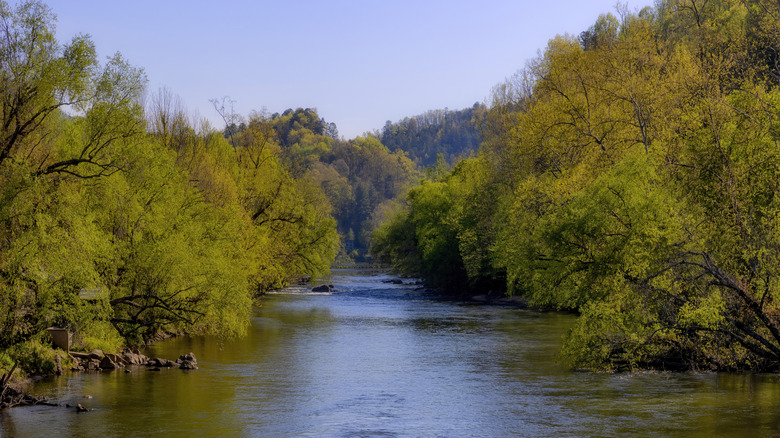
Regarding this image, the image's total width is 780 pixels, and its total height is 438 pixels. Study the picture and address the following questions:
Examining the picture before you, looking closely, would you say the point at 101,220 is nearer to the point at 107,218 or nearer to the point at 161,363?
the point at 107,218

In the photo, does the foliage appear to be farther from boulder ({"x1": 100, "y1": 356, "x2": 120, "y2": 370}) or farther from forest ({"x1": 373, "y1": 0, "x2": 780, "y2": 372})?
forest ({"x1": 373, "y1": 0, "x2": 780, "y2": 372})

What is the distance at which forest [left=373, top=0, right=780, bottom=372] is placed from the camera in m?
27.1

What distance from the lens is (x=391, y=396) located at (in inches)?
1101

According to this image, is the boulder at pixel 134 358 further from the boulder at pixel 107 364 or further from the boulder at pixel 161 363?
the boulder at pixel 107 364

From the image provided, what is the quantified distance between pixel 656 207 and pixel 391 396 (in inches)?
474

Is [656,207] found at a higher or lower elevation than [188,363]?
higher

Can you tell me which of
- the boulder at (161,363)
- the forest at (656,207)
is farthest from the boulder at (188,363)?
the forest at (656,207)

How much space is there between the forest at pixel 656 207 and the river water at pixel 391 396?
2.04m

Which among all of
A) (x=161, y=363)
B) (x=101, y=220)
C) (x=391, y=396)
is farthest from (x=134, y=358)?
(x=391, y=396)

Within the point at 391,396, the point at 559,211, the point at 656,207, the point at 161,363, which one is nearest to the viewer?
the point at 391,396

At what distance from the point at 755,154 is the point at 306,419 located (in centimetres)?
1860

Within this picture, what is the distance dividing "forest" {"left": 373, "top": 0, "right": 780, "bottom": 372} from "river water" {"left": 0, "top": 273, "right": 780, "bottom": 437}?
2038 mm

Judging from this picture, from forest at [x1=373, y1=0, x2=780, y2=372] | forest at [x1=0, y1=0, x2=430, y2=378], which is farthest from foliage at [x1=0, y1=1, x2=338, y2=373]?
forest at [x1=373, y1=0, x2=780, y2=372]

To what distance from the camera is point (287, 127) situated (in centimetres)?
19688
